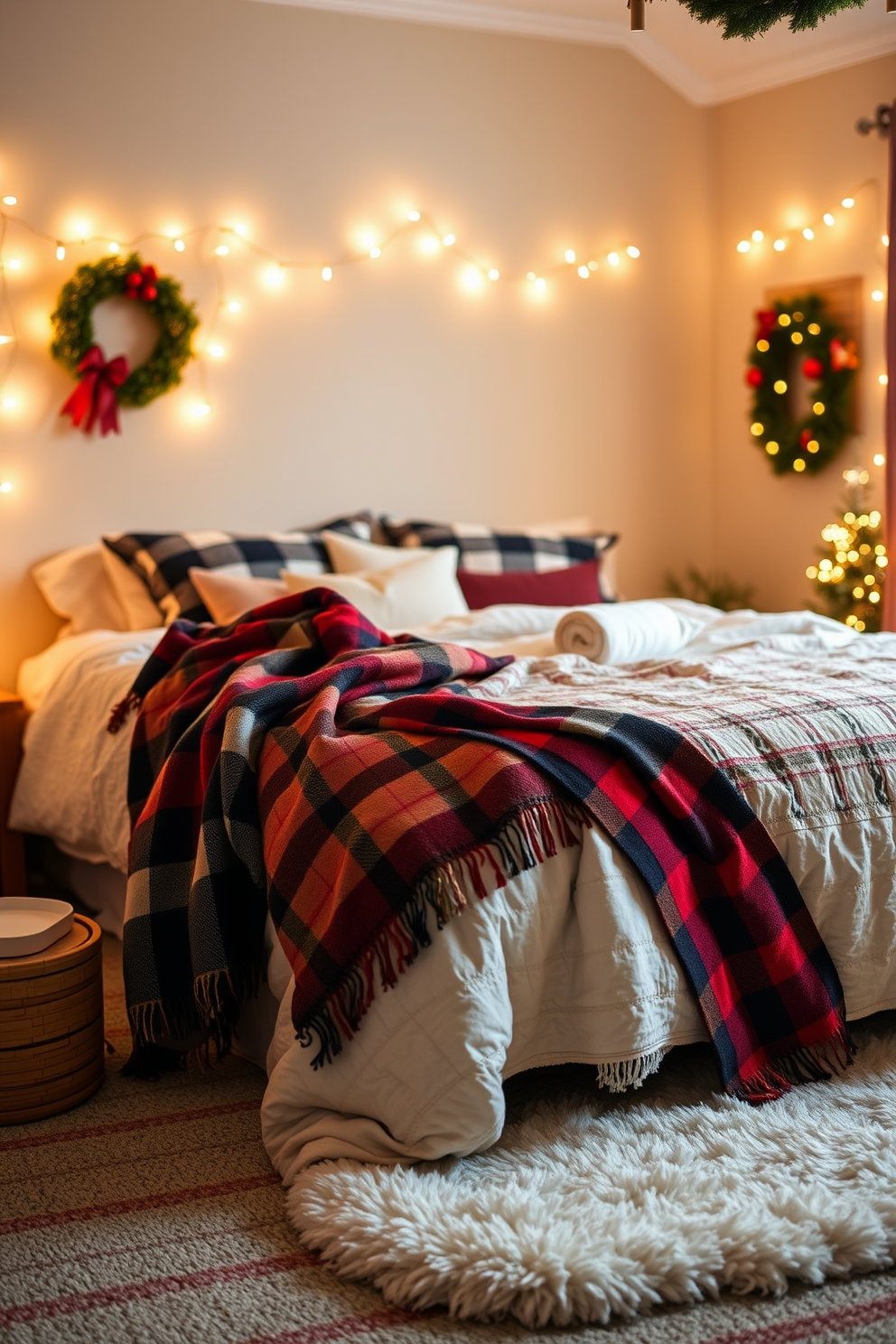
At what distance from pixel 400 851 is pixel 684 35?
3.81 metres

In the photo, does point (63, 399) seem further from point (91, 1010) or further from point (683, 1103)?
point (683, 1103)

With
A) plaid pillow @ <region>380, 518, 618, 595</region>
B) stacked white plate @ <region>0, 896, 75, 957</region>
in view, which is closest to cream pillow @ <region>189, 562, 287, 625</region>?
plaid pillow @ <region>380, 518, 618, 595</region>

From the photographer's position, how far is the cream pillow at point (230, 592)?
11.2ft

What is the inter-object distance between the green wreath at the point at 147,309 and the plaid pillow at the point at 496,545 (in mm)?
858

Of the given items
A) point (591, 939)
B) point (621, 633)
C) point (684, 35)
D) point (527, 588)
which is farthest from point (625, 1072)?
point (684, 35)

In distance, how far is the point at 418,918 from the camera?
178 cm

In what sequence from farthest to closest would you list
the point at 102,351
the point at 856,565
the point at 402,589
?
1. the point at 856,565
2. the point at 102,351
3. the point at 402,589

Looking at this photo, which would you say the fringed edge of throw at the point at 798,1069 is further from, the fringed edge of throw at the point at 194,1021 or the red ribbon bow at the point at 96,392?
the red ribbon bow at the point at 96,392

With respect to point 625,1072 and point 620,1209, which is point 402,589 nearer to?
point 625,1072

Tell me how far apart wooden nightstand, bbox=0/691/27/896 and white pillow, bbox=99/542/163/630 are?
1.52ft

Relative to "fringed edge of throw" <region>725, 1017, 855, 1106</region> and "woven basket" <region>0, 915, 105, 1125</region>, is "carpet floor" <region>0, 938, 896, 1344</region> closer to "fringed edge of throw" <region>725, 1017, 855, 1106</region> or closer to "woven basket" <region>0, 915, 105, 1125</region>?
"woven basket" <region>0, 915, 105, 1125</region>

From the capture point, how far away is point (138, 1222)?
1774 millimetres

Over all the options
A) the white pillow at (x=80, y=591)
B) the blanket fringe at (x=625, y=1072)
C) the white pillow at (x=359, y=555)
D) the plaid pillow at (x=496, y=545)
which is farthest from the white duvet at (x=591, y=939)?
the plaid pillow at (x=496, y=545)

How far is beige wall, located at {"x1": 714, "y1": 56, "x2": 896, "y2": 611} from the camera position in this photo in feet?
14.3
